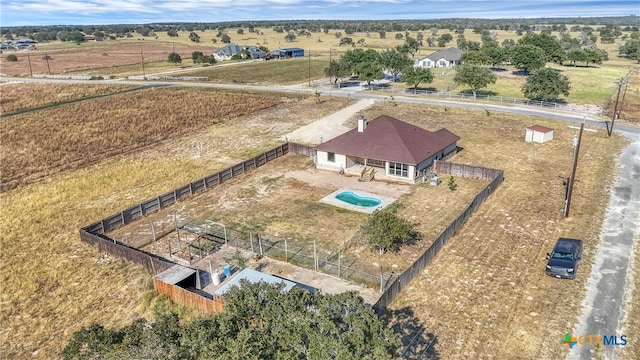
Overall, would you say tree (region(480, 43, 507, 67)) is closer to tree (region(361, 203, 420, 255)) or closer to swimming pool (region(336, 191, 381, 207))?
swimming pool (region(336, 191, 381, 207))

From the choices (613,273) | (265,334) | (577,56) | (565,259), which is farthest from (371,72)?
(265,334)

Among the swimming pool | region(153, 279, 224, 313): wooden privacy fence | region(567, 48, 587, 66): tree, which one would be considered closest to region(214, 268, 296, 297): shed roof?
region(153, 279, 224, 313): wooden privacy fence

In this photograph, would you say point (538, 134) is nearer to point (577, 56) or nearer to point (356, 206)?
point (356, 206)

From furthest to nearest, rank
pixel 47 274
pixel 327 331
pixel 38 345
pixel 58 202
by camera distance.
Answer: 1. pixel 58 202
2. pixel 47 274
3. pixel 38 345
4. pixel 327 331

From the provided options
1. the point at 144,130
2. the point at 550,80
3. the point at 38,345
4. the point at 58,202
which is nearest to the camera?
the point at 38,345

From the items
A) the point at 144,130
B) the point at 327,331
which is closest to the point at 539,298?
the point at 327,331

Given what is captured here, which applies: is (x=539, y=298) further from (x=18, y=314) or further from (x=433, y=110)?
(x=433, y=110)

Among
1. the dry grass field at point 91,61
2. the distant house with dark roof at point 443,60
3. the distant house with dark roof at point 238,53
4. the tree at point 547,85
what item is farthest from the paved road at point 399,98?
the distant house with dark roof at point 238,53
